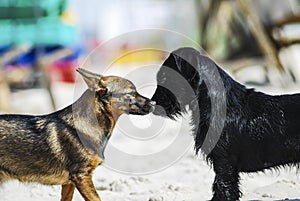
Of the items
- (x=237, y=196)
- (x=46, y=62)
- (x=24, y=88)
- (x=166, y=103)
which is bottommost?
(x=24, y=88)

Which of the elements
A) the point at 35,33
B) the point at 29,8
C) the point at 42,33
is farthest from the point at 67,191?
the point at 29,8

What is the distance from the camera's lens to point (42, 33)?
17.8 meters

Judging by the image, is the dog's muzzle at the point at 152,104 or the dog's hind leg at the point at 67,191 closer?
the dog's muzzle at the point at 152,104

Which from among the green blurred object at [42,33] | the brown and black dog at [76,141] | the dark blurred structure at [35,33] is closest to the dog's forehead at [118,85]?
the brown and black dog at [76,141]

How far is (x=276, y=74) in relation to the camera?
17.1m

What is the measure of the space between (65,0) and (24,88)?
235 centimetres

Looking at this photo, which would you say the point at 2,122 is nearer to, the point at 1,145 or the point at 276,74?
the point at 1,145

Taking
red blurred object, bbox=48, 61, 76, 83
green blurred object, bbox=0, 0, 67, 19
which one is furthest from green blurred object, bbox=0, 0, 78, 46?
red blurred object, bbox=48, 61, 76, 83

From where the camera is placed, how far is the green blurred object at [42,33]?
17.8 meters

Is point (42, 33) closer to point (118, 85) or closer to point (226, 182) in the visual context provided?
point (118, 85)

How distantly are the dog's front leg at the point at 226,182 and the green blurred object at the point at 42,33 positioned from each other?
1195cm

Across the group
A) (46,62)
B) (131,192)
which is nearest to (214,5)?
(46,62)

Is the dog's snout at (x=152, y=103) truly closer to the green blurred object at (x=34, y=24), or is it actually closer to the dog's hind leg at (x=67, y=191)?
the dog's hind leg at (x=67, y=191)

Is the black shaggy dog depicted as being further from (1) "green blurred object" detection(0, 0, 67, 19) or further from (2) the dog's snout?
(1) "green blurred object" detection(0, 0, 67, 19)
